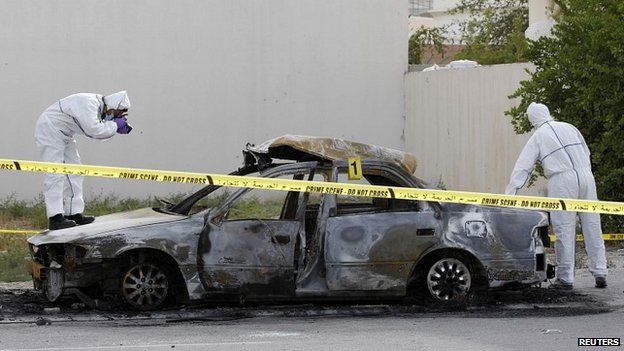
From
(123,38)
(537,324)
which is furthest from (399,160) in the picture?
(123,38)

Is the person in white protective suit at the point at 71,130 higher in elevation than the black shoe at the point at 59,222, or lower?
higher

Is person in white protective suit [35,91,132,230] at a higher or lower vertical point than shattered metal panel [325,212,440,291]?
higher

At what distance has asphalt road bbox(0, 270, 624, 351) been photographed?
802 centimetres

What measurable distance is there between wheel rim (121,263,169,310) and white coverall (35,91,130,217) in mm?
1449

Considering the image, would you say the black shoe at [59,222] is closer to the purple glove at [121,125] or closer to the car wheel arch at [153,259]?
the car wheel arch at [153,259]

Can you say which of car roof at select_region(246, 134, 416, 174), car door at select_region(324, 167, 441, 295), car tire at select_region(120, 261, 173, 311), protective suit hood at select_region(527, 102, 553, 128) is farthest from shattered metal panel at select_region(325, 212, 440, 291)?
protective suit hood at select_region(527, 102, 553, 128)

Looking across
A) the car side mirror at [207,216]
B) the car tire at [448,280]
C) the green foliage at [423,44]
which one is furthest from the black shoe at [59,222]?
the green foliage at [423,44]

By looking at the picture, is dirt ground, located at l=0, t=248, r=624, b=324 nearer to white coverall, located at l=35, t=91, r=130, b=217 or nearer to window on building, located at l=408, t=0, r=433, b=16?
white coverall, located at l=35, t=91, r=130, b=217

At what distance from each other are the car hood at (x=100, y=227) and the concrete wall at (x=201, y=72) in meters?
9.23

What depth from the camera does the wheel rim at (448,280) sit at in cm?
973

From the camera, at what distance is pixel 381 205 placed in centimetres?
998

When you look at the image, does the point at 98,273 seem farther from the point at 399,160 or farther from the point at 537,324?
the point at 537,324

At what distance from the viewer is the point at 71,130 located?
10.8 meters

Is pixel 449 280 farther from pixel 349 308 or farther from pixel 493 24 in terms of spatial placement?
pixel 493 24
